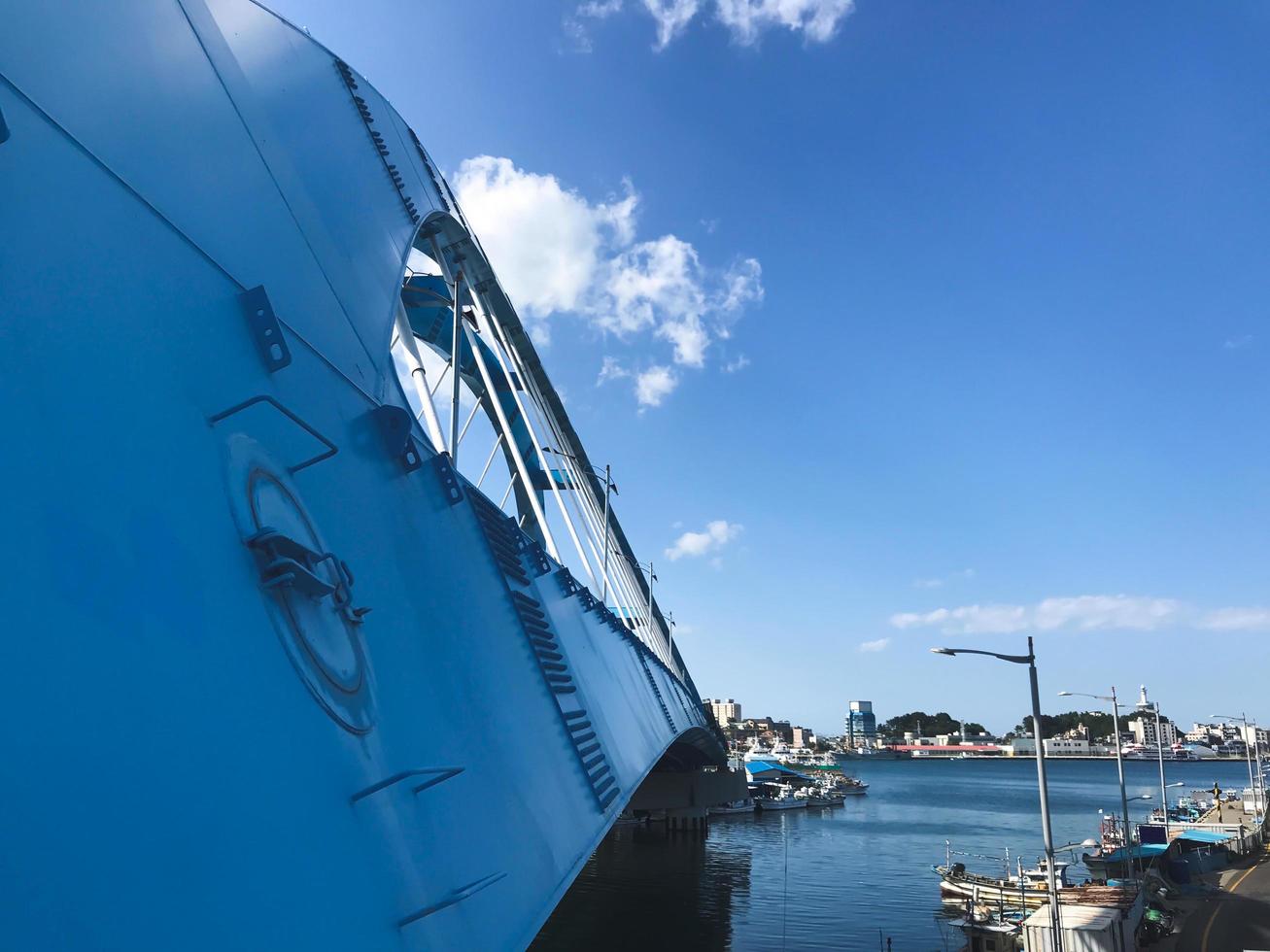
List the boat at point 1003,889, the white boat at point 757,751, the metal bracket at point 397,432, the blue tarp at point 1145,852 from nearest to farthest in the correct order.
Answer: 1. the metal bracket at point 397,432
2. the boat at point 1003,889
3. the blue tarp at point 1145,852
4. the white boat at point 757,751

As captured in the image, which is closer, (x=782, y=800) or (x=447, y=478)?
(x=447, y=478)

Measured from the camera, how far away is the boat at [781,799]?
287ft

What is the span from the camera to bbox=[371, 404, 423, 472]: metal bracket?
7148 millimetres

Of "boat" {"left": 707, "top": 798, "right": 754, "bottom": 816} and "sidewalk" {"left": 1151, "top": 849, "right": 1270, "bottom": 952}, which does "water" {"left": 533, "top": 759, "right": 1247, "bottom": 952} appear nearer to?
"boat" {"left": 707, "top": 798, "right": 754, "bottom": 816}

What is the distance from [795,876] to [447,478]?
46067 mm

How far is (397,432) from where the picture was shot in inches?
287

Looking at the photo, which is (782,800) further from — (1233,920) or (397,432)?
(397,432)

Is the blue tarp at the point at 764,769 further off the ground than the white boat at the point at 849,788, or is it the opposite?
the blue tarp at the point at 764,769

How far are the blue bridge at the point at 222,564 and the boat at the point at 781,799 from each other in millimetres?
86200

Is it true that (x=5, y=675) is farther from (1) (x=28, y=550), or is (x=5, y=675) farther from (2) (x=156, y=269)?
(2) (x=156, y=269)

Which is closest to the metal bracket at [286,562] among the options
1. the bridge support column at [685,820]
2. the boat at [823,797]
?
the bridge support column at [685,820]

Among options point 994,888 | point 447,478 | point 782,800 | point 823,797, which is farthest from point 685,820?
point 447,478

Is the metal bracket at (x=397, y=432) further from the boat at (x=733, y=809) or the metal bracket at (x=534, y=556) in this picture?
the boat at (x=733, y=809)

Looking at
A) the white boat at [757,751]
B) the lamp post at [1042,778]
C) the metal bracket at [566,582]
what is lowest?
the white boat at [757,751]
